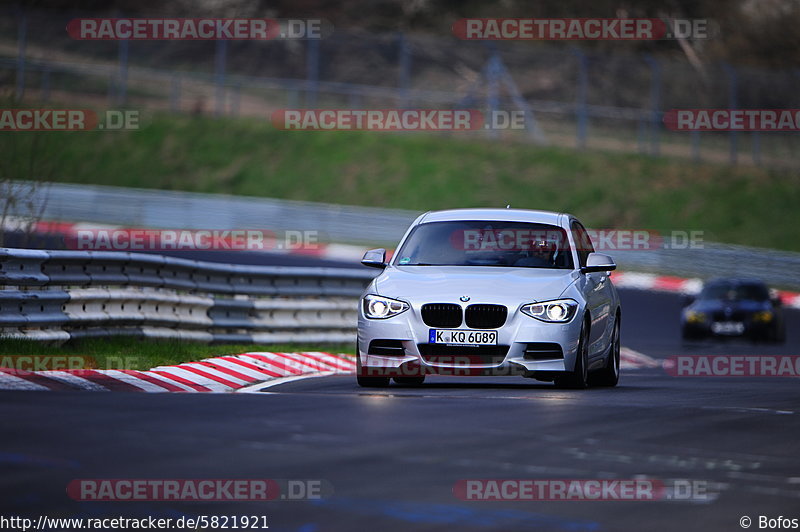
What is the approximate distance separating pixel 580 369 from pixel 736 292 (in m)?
14.6

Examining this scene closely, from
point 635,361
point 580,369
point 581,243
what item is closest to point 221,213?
point 635,361

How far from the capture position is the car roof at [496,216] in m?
14.2

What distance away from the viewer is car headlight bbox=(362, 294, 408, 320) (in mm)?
12867

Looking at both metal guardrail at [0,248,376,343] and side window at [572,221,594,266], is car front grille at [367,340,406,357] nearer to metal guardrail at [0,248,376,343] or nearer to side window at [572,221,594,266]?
side window at [572,221,594,266]

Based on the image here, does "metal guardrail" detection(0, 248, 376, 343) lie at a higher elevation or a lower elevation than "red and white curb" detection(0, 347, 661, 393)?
higher

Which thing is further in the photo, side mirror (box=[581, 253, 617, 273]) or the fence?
the fence

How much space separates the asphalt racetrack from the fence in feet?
94.4

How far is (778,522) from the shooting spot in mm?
6777

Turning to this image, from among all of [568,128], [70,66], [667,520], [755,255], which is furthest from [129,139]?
[667,520]

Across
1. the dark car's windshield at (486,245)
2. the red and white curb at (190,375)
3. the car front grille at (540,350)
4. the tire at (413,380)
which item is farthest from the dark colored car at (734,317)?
the car front grille at (540,350)

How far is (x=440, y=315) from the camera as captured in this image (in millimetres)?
12773

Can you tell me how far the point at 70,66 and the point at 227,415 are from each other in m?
35.9

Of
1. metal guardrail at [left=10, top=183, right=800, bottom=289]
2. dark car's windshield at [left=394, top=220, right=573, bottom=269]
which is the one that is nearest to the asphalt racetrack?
dark car's windshield at [left=394, top=220, right=573, bottom=269]

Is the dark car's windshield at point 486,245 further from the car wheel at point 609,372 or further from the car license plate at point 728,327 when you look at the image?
the car license plate at point 728,327
